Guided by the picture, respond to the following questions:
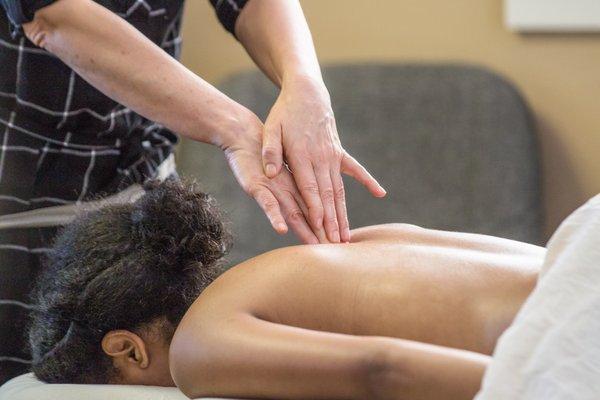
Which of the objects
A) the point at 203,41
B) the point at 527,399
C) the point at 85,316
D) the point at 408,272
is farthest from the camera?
the point at 203,41

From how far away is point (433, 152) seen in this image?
2650 millimetres

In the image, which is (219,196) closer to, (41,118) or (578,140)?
(578,140)

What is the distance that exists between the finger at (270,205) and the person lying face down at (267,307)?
8 cm

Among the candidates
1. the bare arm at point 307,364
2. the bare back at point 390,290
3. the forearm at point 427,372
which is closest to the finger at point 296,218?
the bare back at point 390,290

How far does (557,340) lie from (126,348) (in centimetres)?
64

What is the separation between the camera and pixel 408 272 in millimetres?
Result: 1315

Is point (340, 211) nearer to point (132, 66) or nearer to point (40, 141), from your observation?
point (132, 66)

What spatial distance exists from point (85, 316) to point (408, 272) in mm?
466

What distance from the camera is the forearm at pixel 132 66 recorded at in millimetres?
1538

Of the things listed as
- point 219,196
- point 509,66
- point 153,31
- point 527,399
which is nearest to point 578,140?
point 509,66

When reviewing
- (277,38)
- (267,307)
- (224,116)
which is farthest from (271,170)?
(277,38)

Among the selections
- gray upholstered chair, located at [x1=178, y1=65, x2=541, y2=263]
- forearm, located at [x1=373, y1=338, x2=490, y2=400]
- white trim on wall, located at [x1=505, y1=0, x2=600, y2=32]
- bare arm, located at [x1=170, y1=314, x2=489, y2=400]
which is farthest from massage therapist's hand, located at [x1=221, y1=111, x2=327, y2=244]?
white trim on wall, located at [x1=505, y1=0, x2=600, y2=32]

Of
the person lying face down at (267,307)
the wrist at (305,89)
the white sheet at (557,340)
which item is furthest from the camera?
the wrist at (305,89)

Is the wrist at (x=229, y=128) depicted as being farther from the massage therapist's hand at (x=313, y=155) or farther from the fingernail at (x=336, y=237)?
the fingernail at (x=336, y=237)
